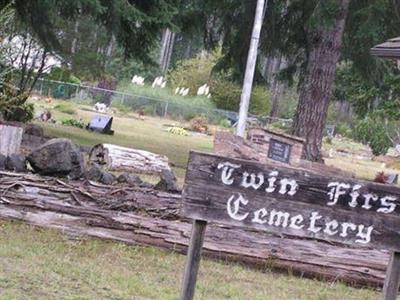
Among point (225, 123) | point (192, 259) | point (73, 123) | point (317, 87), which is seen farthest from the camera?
point (225, 123)

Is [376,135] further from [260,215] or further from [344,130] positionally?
[260,215]

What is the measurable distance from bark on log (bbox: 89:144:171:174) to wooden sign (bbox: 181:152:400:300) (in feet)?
26.7

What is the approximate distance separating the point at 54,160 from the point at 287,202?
4.57m

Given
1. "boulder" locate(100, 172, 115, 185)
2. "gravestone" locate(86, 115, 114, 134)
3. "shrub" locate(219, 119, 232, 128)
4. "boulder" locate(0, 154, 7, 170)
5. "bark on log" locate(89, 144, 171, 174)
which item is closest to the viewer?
"boulder" locate(0, 154, 7, 170)

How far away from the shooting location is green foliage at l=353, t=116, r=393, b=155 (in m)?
36.8

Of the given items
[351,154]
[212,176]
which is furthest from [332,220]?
[351,154]

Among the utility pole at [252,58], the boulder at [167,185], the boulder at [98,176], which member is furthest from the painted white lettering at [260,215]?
the utility pole at [252,58]

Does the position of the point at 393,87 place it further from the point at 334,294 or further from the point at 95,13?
the point at 334,294

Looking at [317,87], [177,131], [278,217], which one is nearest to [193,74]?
[177,131]

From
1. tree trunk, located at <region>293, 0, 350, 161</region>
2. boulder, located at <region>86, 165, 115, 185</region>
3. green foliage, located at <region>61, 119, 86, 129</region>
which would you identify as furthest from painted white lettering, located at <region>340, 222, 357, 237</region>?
green foliage, located at <region>61, 119, 86, 129</region>

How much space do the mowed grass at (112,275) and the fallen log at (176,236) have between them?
0.11 metres

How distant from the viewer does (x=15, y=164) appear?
847 cm

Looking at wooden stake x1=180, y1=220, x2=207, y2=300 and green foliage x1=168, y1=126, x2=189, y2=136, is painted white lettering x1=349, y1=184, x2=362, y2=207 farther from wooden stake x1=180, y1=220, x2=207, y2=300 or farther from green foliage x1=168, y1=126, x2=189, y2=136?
green foliage x1=168, y1=126, x2=189, y2=136

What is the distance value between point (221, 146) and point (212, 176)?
28.5ft
